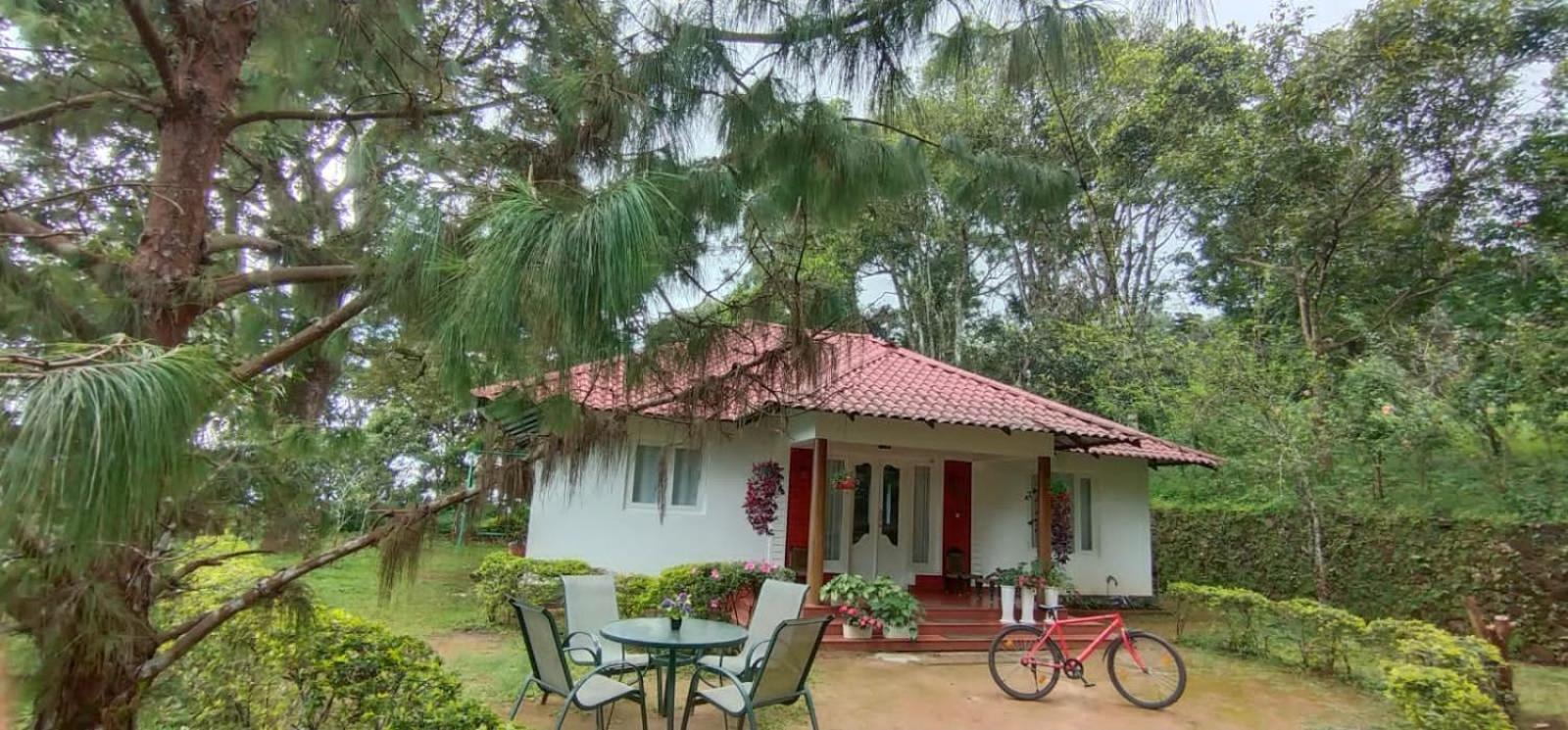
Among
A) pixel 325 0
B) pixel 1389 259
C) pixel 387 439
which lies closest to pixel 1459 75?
pixel 1389 259

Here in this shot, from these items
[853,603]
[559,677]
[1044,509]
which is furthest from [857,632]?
[559,677]

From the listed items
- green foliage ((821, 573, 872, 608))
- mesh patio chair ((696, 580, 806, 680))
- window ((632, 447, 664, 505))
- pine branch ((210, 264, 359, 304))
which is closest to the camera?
pine branch ((210, 264, 359, 304))

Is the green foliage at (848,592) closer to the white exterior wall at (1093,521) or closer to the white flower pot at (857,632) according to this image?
the white flower pot at (857,632)

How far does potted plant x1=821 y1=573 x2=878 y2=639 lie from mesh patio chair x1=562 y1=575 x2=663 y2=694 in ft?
9.23

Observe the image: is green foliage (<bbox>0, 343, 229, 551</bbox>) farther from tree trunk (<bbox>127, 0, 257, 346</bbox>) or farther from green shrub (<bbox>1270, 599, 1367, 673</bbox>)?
green shrub (<bbox>1270, 599, 1367, 673</bbox>)

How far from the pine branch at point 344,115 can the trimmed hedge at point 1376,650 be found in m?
6.88

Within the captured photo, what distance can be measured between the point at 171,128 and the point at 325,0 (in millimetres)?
763

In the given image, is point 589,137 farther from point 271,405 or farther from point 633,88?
point 271,405

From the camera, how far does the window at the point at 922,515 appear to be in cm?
1183

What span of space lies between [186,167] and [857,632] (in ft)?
24.3

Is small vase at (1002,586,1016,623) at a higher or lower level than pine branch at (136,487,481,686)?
lower

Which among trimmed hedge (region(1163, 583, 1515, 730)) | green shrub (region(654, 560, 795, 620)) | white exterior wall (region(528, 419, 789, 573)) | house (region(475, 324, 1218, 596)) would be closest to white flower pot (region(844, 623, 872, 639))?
house (region(475, 324, 1218, 596))

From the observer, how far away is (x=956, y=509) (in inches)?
475

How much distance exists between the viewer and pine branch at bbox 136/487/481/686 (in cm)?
246
